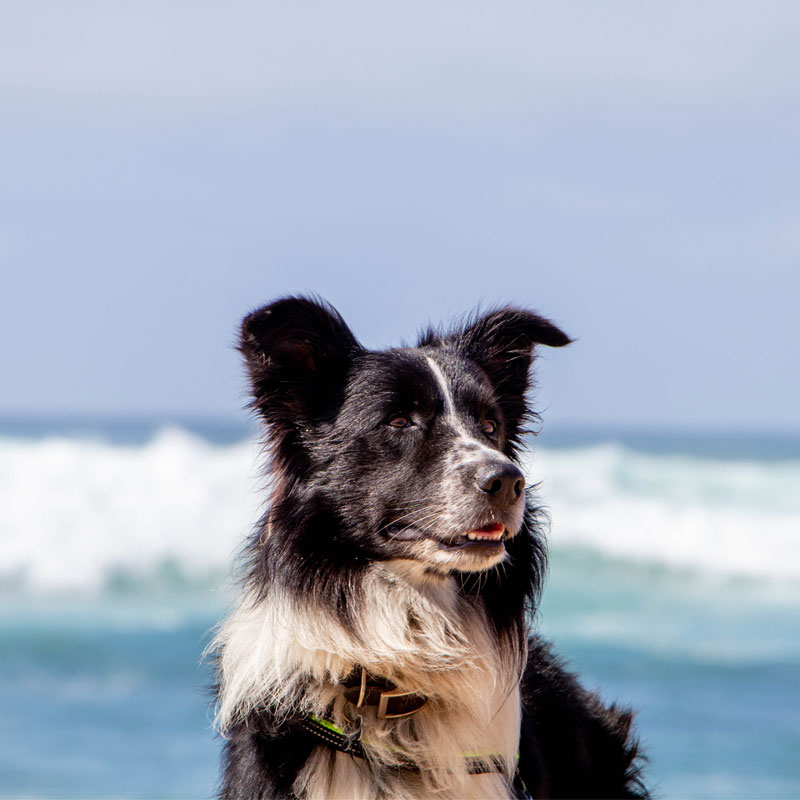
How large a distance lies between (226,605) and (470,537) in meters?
1.00

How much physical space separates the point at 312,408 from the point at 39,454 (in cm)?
1870

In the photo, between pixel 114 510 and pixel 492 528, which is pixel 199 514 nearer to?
pixel 114 510

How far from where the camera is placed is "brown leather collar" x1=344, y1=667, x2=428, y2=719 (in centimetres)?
370

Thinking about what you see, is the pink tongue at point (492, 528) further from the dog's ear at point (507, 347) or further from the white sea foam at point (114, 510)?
the white sea foam at point (114, 510)

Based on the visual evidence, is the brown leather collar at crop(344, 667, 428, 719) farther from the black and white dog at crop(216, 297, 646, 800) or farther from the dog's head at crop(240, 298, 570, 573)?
the dog's head at crop(240, 298, 570, 573)

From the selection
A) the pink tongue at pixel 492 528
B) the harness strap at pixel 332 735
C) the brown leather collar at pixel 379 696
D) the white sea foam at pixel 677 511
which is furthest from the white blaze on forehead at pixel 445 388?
the white sea foam at pixel 677 511

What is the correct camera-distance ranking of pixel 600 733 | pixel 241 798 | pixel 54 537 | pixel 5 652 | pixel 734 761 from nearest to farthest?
1. pixel 241 798
2. pixel 600 733
3. pixel 734 761
4. pixel 5 652
5. pixel 54 537

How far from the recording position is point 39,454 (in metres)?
21.4

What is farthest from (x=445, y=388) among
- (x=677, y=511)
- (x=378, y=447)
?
(x=677, y=511)

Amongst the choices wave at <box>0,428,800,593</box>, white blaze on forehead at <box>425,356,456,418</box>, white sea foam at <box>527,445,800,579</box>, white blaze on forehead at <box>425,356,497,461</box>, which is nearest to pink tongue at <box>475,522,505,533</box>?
white blaze on forehead at <box>425,356,497,461</box>

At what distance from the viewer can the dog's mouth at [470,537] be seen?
11.9ft

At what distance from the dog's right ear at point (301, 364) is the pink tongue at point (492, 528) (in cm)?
66

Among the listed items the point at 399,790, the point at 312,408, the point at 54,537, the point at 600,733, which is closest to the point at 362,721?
the point at 399,790

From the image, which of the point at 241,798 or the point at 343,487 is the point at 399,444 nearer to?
the point at 343,487
